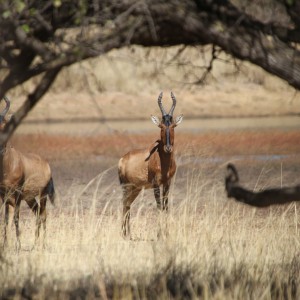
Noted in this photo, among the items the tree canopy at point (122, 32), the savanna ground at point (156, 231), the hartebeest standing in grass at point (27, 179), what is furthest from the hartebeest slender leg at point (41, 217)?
the tree canopy at point (122, 32)

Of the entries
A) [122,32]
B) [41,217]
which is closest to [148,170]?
[41,217]

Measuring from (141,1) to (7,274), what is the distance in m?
2.52

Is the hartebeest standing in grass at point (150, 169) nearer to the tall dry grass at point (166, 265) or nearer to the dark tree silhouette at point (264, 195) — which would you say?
the tall dry grass at point (166, 265)

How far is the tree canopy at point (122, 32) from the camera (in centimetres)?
606

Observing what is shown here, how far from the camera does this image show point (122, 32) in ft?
20.6

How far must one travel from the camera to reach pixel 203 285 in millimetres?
7430

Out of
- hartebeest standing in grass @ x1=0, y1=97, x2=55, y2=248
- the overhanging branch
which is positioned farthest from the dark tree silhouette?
hartebeest standing in grass @ x1=0, y1=97, x2=55, y2=248

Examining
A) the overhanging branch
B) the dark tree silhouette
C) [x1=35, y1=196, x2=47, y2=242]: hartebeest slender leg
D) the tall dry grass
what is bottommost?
[x1=35, y1=196, x2=47, y2=242]: hartebeest slender leg

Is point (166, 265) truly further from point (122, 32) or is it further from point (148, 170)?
point (148, 170)

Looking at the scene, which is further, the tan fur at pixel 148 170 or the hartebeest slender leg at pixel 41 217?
the tan fur at pixel 148 170

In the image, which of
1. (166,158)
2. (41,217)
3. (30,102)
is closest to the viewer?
(30,102)

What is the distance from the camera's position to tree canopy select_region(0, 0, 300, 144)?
6062 mm

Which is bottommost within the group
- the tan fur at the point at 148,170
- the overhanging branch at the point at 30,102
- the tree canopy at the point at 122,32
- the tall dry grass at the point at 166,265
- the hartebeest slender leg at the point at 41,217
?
the hartebeest slender leg at the point at 41,217

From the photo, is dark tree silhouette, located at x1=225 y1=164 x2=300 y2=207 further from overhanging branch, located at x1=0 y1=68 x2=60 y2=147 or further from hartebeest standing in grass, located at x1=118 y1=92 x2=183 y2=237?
hartebeest standing in grass, located at x1=118 y1=92 x2=183 y2=237
